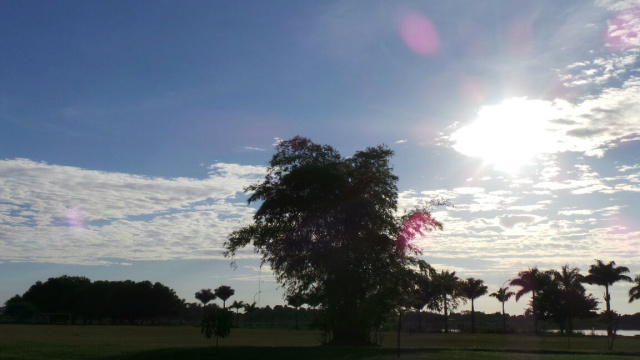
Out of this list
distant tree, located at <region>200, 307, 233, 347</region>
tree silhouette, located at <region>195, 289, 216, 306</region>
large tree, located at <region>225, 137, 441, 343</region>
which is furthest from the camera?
tree silhouette, located at <region>195, 289, 216, 306</region>

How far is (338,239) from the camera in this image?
138 ft

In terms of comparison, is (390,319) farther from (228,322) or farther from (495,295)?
(495,295)

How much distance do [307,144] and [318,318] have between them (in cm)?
1273

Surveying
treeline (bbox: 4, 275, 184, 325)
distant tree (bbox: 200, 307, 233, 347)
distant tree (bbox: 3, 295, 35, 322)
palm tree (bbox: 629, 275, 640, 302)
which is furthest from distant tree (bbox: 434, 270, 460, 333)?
distant tree (bbox: 3, 295, 35, 322)

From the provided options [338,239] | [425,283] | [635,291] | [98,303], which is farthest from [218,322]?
[98,303]

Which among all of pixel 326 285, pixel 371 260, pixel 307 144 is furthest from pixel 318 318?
pixel 307 144

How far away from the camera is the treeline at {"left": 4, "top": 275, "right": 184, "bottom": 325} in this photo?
149 m

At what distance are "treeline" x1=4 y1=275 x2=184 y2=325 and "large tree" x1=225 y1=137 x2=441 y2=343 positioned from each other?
117 meters

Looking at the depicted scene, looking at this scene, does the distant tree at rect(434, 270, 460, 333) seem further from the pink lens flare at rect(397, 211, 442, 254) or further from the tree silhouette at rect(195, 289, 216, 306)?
the tree silhouette at rect(195, 289, 216, 306)

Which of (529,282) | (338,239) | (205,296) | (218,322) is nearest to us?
(218,322)

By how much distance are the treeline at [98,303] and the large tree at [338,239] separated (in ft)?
383

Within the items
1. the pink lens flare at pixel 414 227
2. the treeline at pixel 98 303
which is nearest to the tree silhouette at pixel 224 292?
the treeline at pixel 98 303

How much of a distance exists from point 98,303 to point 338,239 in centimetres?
12378

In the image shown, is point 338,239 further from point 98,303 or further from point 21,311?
point 21,311
